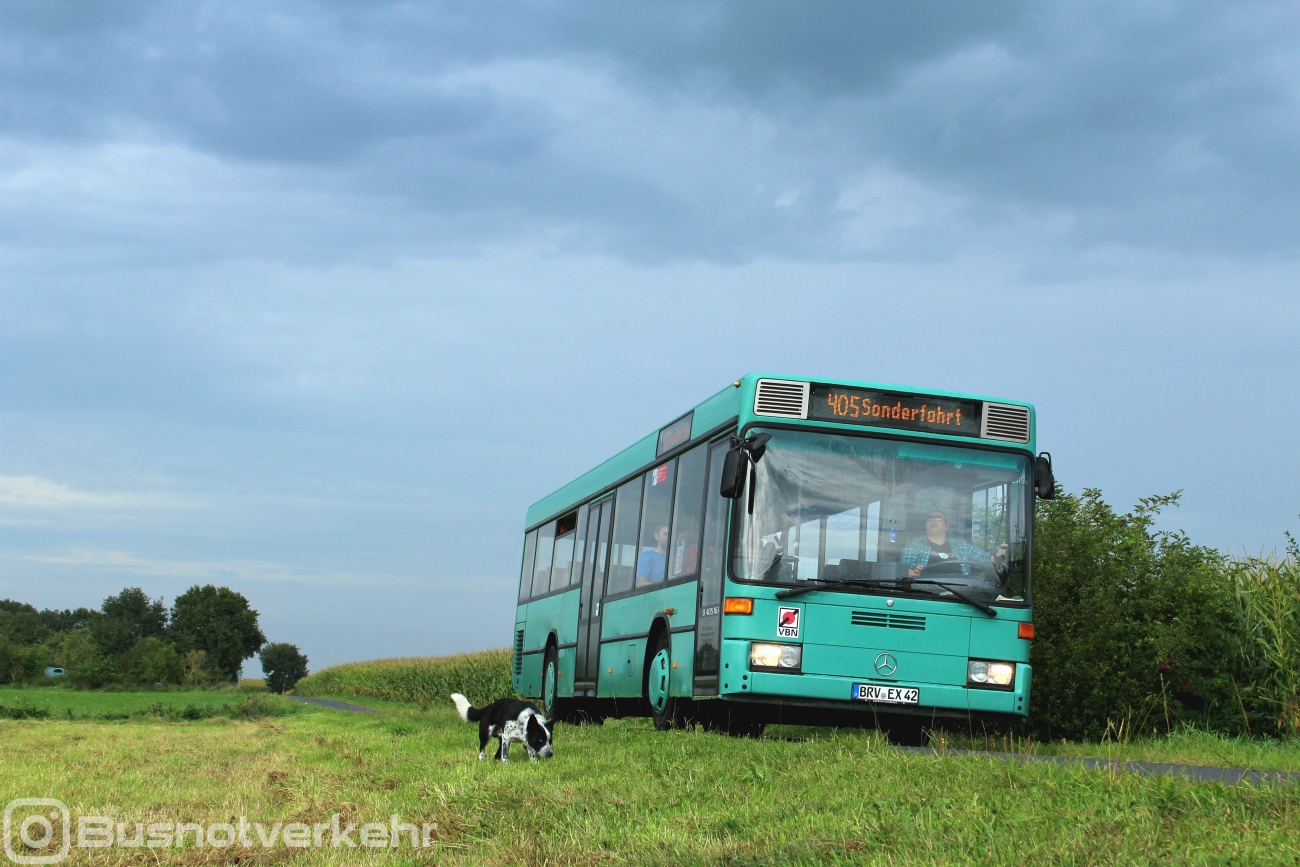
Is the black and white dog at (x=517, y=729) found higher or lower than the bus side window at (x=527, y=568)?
lower

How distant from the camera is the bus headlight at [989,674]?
1148cm

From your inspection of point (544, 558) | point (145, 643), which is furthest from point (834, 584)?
point (145, 643)

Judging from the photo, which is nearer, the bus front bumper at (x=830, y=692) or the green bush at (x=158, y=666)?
the bus front bumper at (x=830, y=692)

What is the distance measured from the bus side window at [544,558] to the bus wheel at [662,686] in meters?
6.96

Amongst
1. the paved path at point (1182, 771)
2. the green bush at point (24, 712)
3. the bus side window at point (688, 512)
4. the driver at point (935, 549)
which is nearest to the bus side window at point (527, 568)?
the bus side window at point (688, 512)

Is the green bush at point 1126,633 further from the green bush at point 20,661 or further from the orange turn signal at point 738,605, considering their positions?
the green bush at point 20,661

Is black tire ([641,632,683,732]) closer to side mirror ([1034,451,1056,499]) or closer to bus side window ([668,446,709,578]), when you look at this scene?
bus side window ([668,446,709,578])

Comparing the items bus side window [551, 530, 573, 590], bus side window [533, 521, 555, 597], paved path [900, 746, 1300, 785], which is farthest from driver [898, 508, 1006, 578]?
bus side window [533, 521, 555, 597]

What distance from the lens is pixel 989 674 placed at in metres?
11.5

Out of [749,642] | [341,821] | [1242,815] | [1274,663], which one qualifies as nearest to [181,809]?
[341,821]

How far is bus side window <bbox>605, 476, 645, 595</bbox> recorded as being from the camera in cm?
1570

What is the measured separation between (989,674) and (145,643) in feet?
192

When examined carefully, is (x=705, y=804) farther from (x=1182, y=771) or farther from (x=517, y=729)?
(x=517, y=729)

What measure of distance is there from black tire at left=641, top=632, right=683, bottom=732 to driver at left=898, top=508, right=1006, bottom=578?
3.01 meters
